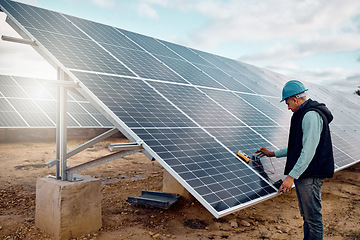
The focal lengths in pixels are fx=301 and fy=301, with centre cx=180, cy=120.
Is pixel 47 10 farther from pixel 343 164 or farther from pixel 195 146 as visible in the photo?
pixel 343 164

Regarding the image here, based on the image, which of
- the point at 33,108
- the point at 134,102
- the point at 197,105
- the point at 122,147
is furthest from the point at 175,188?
the point at 33,108

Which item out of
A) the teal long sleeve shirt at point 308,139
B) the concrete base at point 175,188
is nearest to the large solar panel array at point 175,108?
the teal long sleeve shirt at point 308,139

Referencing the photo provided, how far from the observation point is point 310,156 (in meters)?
4.36

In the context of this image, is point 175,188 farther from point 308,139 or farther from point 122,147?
point 308,139

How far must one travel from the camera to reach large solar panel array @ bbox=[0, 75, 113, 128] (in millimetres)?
18702

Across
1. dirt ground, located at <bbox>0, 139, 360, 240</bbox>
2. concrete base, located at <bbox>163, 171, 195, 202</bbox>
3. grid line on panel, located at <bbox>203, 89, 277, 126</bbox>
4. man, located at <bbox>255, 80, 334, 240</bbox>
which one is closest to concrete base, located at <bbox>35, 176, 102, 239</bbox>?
dirt ground, located at <bbox>0, 139, 360, 240</bbox>

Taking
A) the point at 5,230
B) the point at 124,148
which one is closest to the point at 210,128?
the point at 124,148

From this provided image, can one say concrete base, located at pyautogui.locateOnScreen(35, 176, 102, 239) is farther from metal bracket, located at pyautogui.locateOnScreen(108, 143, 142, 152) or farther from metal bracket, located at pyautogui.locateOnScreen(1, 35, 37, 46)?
metal bracket, located at pyautogui.locateOnScreen(1, 35, 37, 46)

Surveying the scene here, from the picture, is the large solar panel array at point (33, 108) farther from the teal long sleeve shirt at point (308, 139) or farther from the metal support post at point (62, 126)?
the teal long sleeve shirt at point (308, 139)

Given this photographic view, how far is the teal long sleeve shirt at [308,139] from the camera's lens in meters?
4.31

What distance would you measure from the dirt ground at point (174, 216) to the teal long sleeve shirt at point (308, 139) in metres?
2.95

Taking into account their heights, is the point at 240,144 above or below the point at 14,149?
above

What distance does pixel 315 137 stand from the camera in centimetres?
432

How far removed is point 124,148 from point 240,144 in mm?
2871
